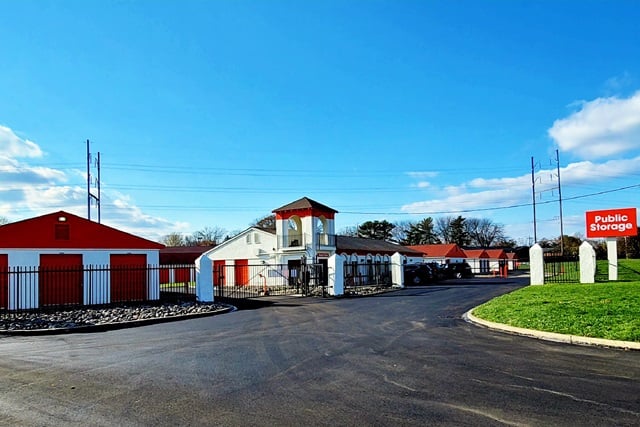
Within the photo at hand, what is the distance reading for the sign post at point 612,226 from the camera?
2538 cm

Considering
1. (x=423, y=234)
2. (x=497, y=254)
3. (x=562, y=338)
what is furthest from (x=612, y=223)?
(x=423, y=234)

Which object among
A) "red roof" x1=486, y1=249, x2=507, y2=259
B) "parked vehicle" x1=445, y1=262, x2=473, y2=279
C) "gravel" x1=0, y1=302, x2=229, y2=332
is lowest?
"parked vehicle" x1=445, y1=262, x2=473, y2=279

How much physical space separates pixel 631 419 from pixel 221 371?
559 centimetres

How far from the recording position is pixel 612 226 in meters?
26.0

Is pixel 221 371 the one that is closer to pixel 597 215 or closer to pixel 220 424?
pixel 220 424

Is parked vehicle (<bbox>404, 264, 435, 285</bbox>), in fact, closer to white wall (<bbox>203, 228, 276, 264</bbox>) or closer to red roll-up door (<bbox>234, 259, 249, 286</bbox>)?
white wall (<bbox>203, 228, 276, 264</bbox>)

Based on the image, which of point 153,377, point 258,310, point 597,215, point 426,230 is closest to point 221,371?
point 153,377

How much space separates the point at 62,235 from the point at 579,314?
70.5ft

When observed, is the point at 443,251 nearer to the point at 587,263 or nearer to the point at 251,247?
the point at 251,247

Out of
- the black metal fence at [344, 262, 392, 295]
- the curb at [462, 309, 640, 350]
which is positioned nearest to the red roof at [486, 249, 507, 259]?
the black metal fence at [344, 262, 392, 295]

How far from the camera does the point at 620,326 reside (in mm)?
10820

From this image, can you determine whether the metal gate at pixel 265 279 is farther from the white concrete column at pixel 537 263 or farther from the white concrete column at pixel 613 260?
the white concrete column at pixel 613 260

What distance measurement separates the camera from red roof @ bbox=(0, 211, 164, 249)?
899 inches

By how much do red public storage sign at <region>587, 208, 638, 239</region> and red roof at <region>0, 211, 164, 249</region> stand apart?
75.1ft
